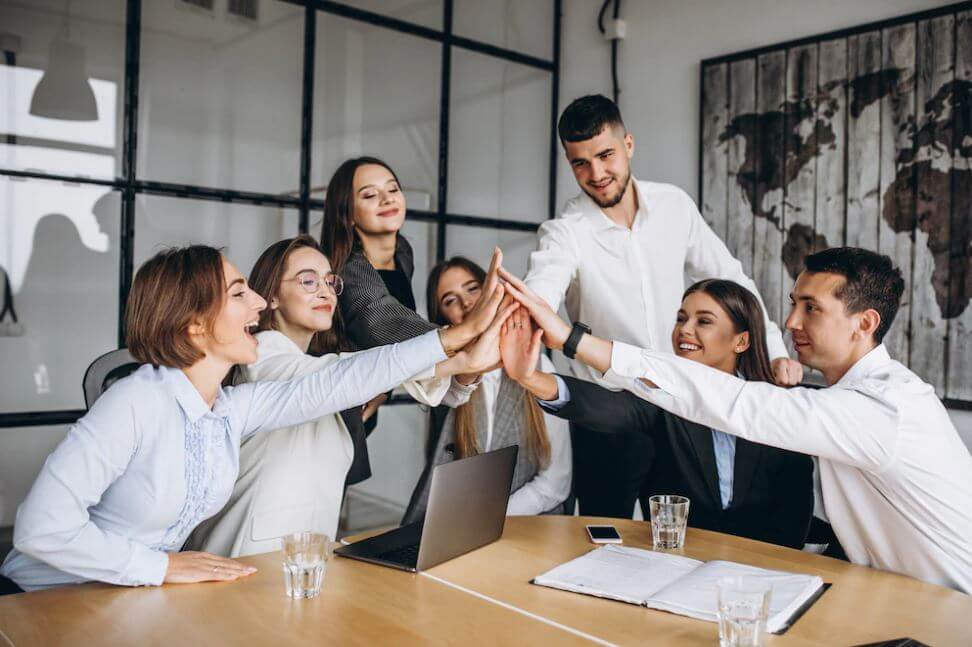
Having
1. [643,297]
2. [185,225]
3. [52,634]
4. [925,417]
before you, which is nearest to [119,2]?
[185,225]

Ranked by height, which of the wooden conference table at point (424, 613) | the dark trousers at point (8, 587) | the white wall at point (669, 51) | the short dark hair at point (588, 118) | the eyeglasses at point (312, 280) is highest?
the white wall at point (669, 51)

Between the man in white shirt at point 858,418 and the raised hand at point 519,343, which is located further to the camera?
the raised hand at point 519,343

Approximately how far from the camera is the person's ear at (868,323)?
6.18 ft

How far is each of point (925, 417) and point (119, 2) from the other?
308cm

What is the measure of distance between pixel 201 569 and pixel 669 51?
144 inches

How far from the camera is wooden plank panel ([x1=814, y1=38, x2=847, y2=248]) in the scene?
140 inches

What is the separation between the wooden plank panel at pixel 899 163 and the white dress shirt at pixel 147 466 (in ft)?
7.65

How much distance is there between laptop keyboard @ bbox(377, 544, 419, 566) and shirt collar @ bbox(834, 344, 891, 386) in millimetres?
989

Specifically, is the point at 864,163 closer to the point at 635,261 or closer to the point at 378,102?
the point at 635,261

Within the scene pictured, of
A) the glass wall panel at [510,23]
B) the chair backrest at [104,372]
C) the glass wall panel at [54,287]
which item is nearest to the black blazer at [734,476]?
the chair backrest at [104,372]

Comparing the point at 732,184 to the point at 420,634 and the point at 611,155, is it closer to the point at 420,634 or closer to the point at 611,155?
the point at 611,155

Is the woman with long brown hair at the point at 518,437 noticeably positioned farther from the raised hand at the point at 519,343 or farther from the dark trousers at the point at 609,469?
the raised hand at the point at 519,343

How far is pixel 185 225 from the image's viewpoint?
3.39 metres

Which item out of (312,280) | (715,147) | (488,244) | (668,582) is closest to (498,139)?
(488,244)
